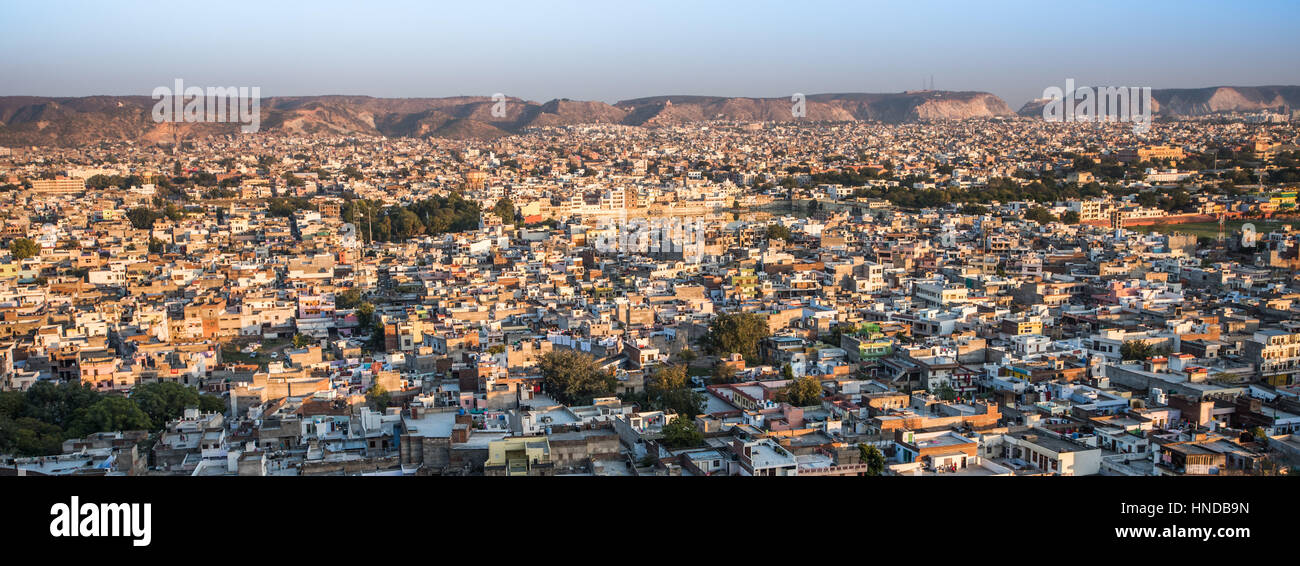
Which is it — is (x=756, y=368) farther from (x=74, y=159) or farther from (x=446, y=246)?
(x=74, y=159)

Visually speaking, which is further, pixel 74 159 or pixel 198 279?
pixel 74 159

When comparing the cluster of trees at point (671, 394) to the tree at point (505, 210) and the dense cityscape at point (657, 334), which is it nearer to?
the dense cityscape at point (657, 334)

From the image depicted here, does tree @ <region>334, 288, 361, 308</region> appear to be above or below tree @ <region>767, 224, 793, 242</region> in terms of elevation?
below

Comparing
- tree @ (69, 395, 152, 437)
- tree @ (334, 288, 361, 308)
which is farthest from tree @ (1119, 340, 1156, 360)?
tree @ (334, 288, 361, 308)

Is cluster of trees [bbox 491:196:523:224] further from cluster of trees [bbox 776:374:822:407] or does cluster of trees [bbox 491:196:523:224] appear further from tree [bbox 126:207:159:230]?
cluster of trees [bbox 776:374:822:407]

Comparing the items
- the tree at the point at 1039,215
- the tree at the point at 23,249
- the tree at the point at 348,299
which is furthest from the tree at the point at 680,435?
the tree at the point at 1039,215
